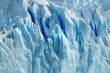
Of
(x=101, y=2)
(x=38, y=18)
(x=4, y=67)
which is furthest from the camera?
(x=101, y=2)

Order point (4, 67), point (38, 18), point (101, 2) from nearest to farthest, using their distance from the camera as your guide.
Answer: point (4, 67) < point (38, 18) < point (101, 2)

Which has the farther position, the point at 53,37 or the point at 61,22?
the point at 61,22

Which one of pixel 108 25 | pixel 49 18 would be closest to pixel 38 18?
pixel 49 18

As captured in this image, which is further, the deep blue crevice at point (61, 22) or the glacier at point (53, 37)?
the deep blue crevice at point (61, 22)

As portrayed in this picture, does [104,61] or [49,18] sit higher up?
[49,18]

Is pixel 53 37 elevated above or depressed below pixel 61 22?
below

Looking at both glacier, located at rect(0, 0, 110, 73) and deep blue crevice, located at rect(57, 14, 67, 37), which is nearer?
glacier, located at rect(0, 0, 110, 73)

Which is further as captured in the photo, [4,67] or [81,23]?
[81,23]

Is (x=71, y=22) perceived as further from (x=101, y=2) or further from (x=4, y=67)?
(x=4, y=67)
